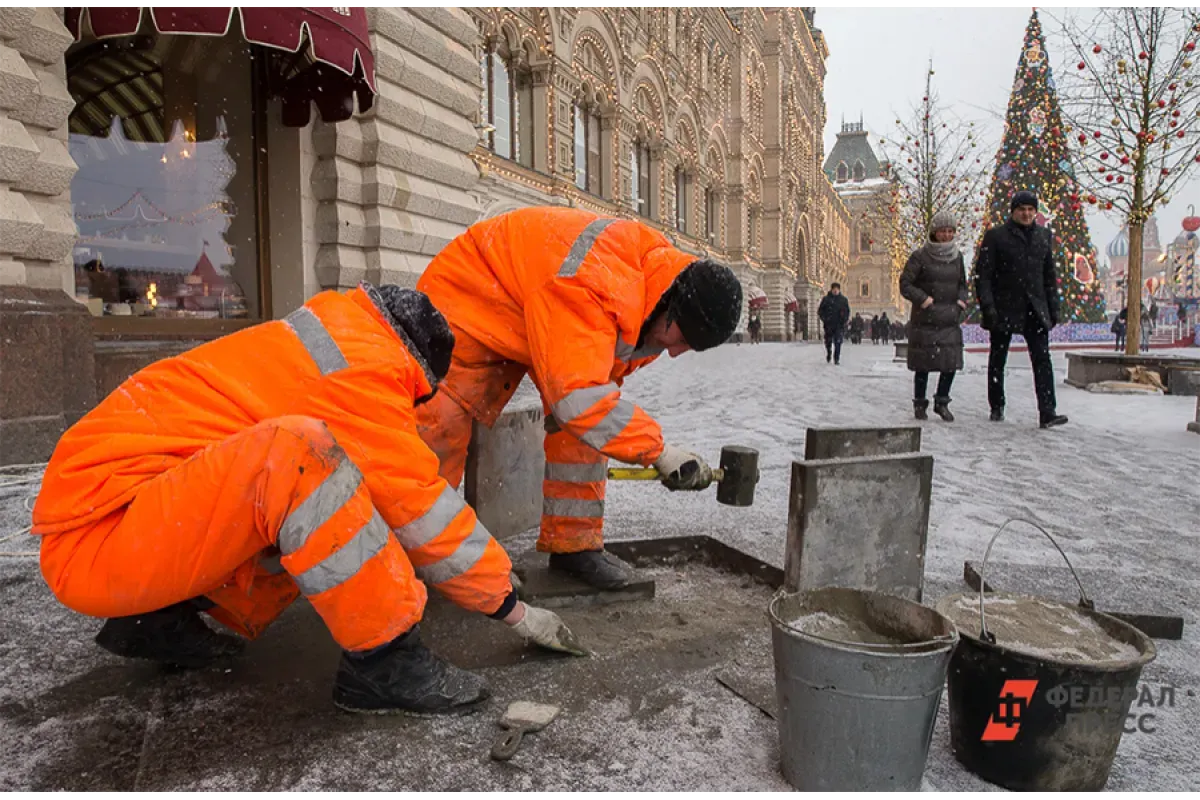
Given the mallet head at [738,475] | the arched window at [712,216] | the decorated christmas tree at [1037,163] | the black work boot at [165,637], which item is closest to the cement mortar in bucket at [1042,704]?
the mallet head at [738,475]

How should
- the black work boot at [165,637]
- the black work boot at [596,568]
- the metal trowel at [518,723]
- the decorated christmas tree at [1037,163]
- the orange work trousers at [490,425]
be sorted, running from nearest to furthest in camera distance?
1. the metal trowel at [518,723]
2. the black work boot at [165,637]
3. the orange work trousers at [490,425]
4. the black work boot at [596,568]
5. the decorated christmas tree at [1037,163]

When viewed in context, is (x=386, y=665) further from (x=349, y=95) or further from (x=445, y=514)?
(x=349, y=95)

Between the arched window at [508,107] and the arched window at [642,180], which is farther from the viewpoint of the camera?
the arched window at [642,180]

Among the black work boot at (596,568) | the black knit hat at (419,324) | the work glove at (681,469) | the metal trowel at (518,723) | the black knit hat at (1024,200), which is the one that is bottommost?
the metal trowel at (518,723)

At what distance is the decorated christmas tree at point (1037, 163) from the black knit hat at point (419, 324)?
830 inches

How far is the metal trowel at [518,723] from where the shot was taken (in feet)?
5.81

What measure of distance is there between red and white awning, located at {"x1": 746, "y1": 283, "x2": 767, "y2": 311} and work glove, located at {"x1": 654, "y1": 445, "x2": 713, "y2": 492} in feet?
125

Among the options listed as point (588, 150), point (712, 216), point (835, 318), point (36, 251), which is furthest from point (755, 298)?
point (36, 251)

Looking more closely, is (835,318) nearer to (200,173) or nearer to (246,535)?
(200,173)

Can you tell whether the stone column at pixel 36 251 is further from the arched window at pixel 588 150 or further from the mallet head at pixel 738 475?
the arched window at pixel 588 150

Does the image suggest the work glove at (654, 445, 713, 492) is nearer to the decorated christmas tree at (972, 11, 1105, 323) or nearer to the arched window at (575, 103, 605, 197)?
the arched window at (575, 103, 605, 197)

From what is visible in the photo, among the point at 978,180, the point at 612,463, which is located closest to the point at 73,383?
the point at 612,463

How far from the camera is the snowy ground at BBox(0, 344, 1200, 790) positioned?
179cm

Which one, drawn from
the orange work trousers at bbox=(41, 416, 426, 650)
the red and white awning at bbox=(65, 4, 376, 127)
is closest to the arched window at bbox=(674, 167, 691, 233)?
the red and white awning at bbox=(65, 4, 376, 127)
